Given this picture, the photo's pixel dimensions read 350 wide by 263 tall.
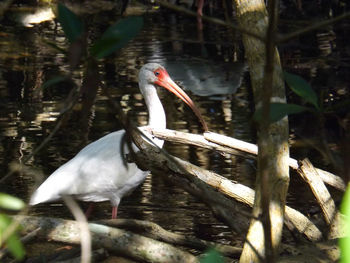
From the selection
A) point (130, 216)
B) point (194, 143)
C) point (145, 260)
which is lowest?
point (130, 216)

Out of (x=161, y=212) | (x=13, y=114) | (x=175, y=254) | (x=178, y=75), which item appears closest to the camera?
(x=175, y=254)

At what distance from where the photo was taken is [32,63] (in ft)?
30.0

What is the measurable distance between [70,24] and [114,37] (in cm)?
12

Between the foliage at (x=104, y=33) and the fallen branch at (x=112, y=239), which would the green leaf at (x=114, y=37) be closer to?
the foliage at (x=104, y=33)

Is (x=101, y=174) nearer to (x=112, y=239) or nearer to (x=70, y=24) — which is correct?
(x=112, y=239)

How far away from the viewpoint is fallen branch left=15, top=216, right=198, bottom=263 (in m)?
3.19

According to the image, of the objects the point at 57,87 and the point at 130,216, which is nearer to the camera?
the point at 130,216

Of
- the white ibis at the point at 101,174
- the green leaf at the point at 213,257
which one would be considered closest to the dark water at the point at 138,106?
the white ibis at the point at 101,174

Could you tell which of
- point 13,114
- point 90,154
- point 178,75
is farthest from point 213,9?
point 90,154

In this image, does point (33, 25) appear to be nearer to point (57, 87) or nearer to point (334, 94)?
point (57, 87)

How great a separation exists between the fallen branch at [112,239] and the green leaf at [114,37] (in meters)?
1.82

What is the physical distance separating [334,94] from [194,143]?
3968mm

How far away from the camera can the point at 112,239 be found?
326 cm

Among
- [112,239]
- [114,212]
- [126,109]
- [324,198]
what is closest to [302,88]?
[112,239]
